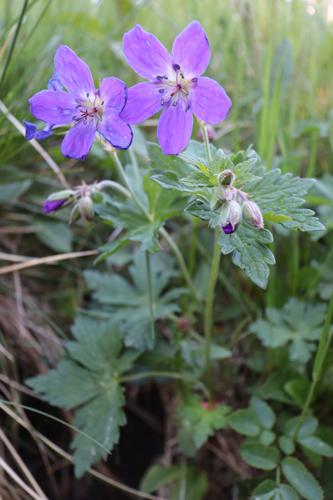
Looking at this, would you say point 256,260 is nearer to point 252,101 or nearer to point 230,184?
point 230,184

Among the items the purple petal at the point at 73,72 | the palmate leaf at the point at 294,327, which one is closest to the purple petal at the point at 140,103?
the purple petal at the point at 73,72

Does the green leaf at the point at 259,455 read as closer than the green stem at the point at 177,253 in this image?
Yes

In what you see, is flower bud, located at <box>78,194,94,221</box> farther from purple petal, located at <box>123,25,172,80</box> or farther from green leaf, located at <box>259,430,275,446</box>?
green leaf, located at <box>259,430,275,446</box>

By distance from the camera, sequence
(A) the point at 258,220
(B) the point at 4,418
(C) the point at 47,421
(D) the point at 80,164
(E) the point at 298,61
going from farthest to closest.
A: (E) the point at 298,61 → (D) the point at 80,164 → (C) the point at 47,421 → (B) the point at 4,418 → (A) the point at 258,220

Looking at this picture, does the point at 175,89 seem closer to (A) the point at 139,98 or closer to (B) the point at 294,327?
(A) the point at 139,98

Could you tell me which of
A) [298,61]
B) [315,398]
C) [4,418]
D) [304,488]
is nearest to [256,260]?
[304,488]

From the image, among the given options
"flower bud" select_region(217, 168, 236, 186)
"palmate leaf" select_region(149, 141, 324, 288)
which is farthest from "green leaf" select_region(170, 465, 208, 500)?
"flower bud" select_region(217, 168, 236, 186)

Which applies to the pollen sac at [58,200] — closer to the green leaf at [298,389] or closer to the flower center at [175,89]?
the flower center at [175,89]
